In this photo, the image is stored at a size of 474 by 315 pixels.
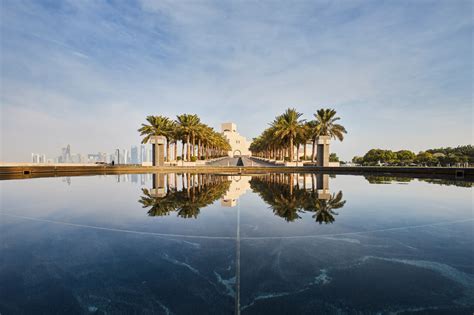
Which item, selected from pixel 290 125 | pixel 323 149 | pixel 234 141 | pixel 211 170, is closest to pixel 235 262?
pixel 211 170

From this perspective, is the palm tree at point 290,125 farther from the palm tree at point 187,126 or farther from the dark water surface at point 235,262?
the dark water surface at point 235,262

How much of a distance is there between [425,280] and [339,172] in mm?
27213

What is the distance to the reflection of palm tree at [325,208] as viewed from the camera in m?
→ 6.95

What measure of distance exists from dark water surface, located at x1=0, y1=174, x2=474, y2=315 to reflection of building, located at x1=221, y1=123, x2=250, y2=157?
127037 millimetres

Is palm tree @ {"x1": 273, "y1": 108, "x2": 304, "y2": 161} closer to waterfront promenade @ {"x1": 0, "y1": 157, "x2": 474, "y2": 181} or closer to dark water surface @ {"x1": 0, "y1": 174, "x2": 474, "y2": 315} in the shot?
waterfront promenade @ {"x1": 0, "y1": 157, "x2": 474, "y2": 181}

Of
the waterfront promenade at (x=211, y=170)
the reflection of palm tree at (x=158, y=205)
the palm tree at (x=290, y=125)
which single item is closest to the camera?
the reflection of palm tree at (x=158, y=205)

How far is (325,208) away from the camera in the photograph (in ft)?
27.5

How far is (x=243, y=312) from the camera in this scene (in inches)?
111

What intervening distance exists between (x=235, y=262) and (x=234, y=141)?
5350 inches

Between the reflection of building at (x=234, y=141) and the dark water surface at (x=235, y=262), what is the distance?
12704 centimetres

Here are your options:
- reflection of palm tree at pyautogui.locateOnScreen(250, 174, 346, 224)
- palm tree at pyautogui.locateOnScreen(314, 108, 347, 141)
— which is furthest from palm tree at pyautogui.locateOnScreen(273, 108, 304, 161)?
reflection of palm tree at pyautogui.locateOnScreen(250, 174, 346, 224)

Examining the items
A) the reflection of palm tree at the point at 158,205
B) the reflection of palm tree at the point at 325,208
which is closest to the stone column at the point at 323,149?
the reflection of palm tree at the point at 325,208

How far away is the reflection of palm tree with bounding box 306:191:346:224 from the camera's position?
6.95 m

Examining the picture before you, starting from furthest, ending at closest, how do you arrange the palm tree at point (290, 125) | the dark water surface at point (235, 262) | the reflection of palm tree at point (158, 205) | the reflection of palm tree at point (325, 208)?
the palm tree at point (290, 125) → the reflection of palm tree at point (158, 205) → the reflection of palm tree at point (325, 208) → the dark water surface at point (235, 262)
